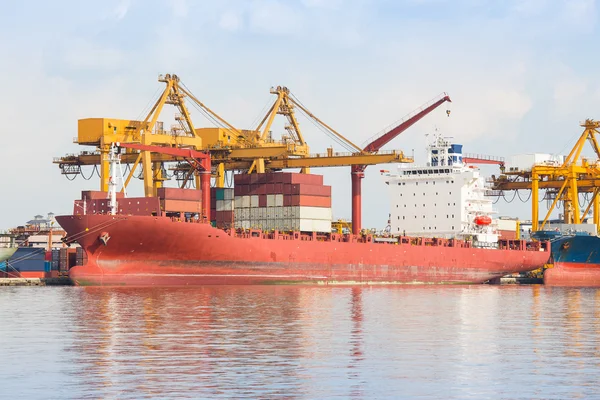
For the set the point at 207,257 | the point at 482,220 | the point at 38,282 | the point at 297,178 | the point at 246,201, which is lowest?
the point at 38,282

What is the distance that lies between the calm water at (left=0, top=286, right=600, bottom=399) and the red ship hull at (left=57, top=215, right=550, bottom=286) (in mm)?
12171

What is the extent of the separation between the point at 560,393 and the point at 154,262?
1360 inches

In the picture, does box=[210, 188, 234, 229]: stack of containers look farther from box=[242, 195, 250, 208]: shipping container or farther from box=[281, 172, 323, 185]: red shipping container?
box=[281, 172, 323, 185]: red shipping container

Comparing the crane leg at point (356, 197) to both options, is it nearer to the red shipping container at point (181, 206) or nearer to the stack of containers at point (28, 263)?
the red shipping container at point (181, 206)

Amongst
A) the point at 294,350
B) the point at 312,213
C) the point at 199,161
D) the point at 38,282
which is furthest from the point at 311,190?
the point at 294,350

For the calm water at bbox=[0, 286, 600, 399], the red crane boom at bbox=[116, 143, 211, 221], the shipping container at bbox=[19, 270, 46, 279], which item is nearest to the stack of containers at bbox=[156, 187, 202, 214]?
the red crane boom at bbox=[116, 143, 211, 221]

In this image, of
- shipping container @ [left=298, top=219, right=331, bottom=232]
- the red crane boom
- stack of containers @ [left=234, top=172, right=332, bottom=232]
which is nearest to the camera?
the red crane boom

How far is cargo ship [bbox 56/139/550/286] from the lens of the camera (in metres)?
48.7

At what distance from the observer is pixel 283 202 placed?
192 feet

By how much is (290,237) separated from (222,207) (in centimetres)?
658

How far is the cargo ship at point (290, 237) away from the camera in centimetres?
4866

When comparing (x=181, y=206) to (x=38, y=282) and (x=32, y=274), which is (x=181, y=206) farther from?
(x=32, y=274)

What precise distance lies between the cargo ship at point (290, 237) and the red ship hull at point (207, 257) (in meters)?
0.05

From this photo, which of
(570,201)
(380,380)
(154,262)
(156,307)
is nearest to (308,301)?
(156,307)
